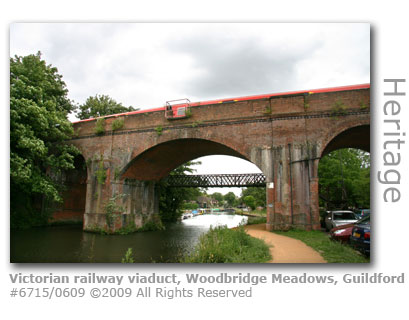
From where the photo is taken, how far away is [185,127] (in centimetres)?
1266

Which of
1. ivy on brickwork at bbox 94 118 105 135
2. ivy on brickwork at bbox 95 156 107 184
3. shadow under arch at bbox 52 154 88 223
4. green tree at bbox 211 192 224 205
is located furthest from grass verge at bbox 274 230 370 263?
green tree at bbox 211 192 224 205

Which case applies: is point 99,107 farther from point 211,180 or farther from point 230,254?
point 230,254

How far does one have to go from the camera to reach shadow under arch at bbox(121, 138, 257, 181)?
13.3 metres

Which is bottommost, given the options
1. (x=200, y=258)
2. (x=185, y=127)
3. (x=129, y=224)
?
(x=129, y=224)

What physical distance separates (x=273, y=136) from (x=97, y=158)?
9.53m

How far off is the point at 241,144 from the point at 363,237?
7019mm

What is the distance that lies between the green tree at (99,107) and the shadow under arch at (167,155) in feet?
39.4

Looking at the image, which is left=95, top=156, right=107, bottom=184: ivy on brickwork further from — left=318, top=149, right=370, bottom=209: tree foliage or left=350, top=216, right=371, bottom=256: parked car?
left=318, top=149, right=370, bottom=209: tree foliage

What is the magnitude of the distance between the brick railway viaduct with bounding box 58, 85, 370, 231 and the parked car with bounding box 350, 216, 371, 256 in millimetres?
4498

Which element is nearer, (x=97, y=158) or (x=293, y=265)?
(x=293, y=265)

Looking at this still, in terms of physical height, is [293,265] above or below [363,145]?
below
